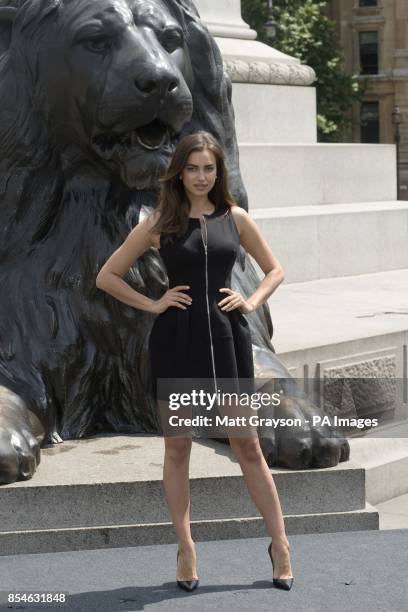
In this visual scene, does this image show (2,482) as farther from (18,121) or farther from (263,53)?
(263,53)

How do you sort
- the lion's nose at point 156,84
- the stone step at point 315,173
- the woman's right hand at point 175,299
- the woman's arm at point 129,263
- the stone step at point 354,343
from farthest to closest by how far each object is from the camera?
the stone step at point 315,173 < the stone step at point 354,343 < the lion's nose at point 156,84 < the woman's arm at point 129,263 < the woman's right hand at point 175,299

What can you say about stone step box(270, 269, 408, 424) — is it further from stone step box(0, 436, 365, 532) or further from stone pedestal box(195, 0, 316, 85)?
stone pedestal box(195, 0, 316, 85)

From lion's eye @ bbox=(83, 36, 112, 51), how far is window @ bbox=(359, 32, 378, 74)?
5393cm

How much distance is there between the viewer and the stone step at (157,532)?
14.8 ft

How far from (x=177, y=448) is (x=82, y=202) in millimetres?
1386

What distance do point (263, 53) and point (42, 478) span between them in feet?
22.5

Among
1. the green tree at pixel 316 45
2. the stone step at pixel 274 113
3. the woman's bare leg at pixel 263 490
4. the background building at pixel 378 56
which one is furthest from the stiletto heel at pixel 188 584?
the background building at pixel 378 56

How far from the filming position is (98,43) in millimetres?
4828

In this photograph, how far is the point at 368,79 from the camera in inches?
2235

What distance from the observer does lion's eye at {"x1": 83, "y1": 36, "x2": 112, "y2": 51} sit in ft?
15.8

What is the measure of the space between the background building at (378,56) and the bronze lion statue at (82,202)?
171 feet

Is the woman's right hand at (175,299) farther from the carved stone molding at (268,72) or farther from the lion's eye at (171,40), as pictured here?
the carved stone molding at (268,72)

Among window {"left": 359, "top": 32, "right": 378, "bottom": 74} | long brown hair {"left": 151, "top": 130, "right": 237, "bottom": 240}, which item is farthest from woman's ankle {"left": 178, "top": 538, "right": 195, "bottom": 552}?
window {"left": 359, "top": 32, "right": 378, "bottom": 74}

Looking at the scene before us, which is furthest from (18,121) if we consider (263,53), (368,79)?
(368,79)
